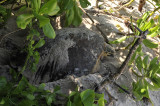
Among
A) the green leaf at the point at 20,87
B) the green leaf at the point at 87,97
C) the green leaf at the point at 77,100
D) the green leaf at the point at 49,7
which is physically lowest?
the green leaf at the point at 77,100

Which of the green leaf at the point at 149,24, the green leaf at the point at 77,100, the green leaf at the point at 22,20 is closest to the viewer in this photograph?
the green leaf at the point at 22,20

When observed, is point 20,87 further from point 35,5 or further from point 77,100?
point 35,5

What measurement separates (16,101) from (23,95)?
0.05 metres

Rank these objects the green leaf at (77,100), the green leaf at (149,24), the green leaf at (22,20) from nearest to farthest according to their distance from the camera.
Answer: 1. the green leaf at (22,20)
2. the green leaf at (77,100)
3. the green leaf at (149,24)

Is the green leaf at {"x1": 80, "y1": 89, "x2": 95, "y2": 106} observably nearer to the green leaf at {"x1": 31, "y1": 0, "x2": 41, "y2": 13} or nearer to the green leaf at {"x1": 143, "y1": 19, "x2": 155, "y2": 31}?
the green leaf at {"x1": 31, "y1": 0, "x2": 41, "y2": 13}

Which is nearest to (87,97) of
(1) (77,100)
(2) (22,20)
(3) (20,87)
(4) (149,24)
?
(1) (77,100)

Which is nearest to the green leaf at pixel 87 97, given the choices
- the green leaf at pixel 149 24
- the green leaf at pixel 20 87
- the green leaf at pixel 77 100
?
the green leaf at pixel 77 100

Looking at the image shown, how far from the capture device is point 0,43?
1571 mm

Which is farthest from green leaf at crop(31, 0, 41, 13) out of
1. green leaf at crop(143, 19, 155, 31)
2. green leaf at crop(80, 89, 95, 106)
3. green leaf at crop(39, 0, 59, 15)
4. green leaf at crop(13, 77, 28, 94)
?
green leaf at crop(143, 19, 155, 31)

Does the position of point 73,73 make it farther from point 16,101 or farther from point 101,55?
point 16,101

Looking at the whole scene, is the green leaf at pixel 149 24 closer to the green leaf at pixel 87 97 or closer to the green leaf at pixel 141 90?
the green leaf at pixel 141 90

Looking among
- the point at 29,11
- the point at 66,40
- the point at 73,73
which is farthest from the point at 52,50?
the point at 29,11

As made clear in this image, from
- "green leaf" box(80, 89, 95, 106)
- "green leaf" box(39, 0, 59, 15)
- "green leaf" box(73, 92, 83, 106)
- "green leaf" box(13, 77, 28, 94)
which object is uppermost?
"green leaf" box(39, 0, 59, 15)

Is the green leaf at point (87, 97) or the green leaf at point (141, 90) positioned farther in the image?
the green leaf at point (141, 90)
